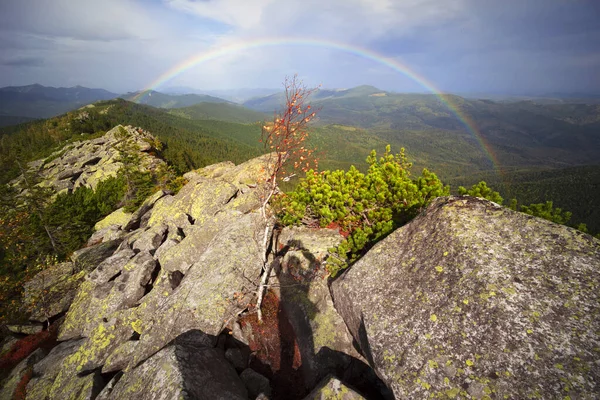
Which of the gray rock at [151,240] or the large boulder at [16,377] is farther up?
the gray rock at [151,240]

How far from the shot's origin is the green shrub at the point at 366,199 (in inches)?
527

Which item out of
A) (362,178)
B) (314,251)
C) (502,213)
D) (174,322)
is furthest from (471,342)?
(174,322)

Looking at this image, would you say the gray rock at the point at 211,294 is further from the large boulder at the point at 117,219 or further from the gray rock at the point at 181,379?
the large boulder at the point at 117,219

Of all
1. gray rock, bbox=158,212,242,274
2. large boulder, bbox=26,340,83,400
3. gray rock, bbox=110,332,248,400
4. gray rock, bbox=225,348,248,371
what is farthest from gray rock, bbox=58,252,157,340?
gray rock, bbox=225,348,248,371

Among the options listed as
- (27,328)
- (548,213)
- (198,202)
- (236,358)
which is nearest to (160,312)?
(236,358)

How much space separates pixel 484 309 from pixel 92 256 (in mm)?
32281

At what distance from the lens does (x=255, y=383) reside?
11102 mm

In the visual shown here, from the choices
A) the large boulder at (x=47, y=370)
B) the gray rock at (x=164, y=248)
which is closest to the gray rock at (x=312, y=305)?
the gray rock at (x=164, y=248)

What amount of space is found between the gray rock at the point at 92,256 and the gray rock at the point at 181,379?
19623 mm

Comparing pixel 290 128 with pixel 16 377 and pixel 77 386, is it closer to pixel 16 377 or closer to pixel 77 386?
pixel 77 386

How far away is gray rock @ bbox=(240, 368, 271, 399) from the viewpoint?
10.8 m

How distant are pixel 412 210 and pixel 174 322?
1375cm

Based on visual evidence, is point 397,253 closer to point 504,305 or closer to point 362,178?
point 504,305

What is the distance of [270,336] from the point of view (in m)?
13.7
